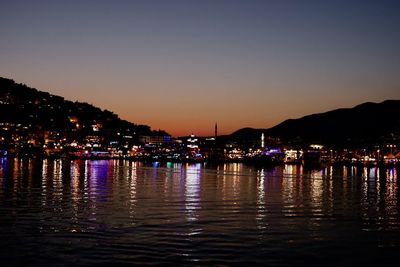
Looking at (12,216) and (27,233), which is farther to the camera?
(12,216)

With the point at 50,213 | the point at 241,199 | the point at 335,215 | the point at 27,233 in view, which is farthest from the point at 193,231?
the point at 241,199

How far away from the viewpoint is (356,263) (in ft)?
47.2

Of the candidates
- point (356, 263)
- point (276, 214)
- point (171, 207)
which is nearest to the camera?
Answer: point (356, 263)

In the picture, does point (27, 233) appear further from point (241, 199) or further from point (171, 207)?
point (241, 199)

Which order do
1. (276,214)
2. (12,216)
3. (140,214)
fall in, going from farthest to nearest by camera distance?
(276,214), (140,214), (12,216)

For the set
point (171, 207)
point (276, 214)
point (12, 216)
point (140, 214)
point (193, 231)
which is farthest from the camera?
point (171, 207)

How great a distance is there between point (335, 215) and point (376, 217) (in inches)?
76.8

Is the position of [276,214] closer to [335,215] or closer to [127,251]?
[335,215]

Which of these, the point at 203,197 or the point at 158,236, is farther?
the point at 203,197

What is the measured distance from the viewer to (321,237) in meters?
18.2

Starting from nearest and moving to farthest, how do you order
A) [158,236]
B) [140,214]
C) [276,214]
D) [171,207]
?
[158,236] < [140,214] < [276,214] < [171,207]

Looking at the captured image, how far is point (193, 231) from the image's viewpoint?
61.1ft

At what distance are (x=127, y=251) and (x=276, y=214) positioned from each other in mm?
11429

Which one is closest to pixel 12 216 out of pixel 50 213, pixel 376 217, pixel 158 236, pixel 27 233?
pixel 50 213
